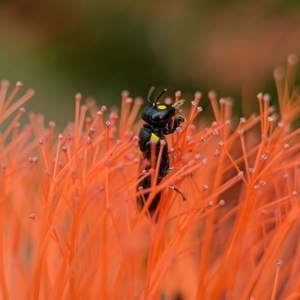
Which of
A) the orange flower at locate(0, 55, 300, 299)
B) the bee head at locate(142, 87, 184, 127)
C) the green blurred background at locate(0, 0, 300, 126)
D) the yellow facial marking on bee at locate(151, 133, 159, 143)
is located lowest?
the orange flower at locate(0, 55, 300, 299)

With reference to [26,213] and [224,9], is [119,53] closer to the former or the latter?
[224,9]

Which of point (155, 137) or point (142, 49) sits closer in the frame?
point (155, 137)

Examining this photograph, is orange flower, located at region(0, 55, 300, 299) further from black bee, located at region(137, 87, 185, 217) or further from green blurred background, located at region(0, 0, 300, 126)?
green blurred background, located at region(0, 0, 300, 126)

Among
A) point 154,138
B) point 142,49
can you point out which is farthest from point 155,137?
point 142,49

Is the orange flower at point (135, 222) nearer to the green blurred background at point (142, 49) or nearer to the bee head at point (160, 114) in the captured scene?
the bee head at point (160, 114)

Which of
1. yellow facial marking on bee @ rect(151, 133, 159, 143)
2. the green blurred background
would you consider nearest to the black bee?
yellow facial marking on bee @ rect(151, 133, 159, 143)

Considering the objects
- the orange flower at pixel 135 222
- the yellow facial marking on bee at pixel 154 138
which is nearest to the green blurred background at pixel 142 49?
the orange flower at pixel 135 222

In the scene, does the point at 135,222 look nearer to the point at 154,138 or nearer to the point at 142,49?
the point at 154,138
